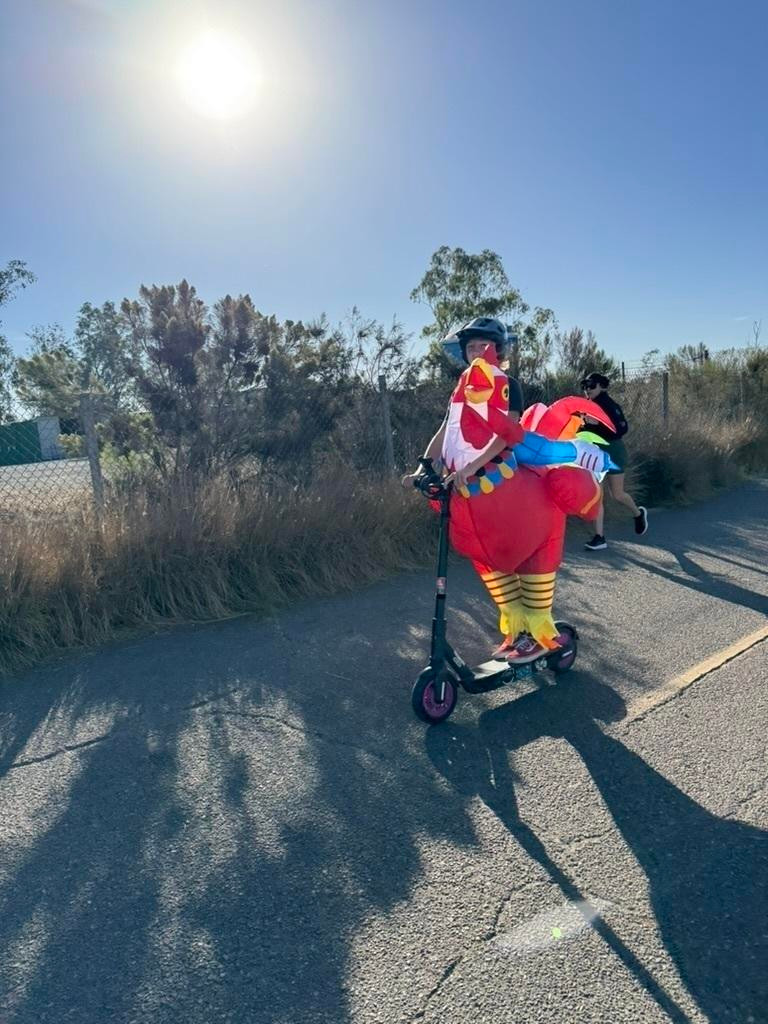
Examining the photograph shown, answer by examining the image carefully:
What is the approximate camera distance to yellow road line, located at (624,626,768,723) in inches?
151

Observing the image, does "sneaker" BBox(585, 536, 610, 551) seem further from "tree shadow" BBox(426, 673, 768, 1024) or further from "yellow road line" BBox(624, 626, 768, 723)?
"tree shadow" BBox(426, 673, 768, 1024)

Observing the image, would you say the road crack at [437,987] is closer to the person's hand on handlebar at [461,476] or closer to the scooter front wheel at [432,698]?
the scooter front wheel at [432,698]

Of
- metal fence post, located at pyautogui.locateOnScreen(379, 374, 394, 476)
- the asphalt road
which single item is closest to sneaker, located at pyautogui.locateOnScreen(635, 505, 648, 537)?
metal fence post, located at pyautogui.locateOnScreen(379, 374, 394, 476)

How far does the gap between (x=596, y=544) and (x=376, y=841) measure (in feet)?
17.2

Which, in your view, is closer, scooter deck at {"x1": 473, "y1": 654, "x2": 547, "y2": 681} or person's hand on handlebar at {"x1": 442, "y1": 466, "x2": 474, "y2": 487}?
person's hand on handlebar at {"x1": 442, "y1": 466, "x2": 474, "y2": 487}

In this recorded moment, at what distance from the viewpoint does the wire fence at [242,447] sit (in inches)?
237

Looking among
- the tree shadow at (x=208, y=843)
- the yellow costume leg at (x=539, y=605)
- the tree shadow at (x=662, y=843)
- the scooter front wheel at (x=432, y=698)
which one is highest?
the yellow costume leg at (x=539, y=605)

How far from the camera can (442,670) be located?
3637 millimetres

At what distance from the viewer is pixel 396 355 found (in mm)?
8547

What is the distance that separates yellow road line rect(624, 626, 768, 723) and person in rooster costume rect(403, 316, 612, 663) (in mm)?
562

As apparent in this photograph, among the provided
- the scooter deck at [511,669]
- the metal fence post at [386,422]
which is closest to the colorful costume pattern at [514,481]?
the scooter deck at [511,669]

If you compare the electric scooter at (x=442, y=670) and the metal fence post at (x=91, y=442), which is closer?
the electric scooter at (x=442, y=670)

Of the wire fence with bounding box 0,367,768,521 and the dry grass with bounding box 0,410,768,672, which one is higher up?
the wire fence with bounding box 0,367,768,521

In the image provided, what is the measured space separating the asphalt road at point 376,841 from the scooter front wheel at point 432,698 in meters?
0.08
